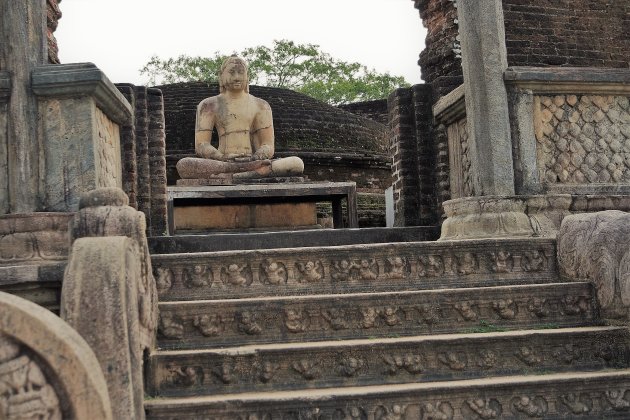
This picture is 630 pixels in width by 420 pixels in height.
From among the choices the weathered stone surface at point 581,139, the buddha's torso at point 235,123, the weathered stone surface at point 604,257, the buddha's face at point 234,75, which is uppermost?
the buddha's face at point 234,75

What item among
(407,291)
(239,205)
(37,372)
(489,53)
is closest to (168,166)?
(239,205)

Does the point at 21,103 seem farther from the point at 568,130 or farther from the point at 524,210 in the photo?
the point at 568,130

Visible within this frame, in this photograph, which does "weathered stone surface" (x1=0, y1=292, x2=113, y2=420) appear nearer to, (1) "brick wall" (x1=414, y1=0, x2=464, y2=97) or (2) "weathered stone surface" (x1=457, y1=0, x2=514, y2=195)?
(2) "weathered stone surface" (x1=457, y1=0, x2=514, y2=195)

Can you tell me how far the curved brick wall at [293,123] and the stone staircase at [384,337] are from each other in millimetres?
11860

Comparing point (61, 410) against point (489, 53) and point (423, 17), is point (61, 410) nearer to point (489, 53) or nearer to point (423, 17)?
point (489, 53)

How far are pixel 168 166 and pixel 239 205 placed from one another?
24.5 feet

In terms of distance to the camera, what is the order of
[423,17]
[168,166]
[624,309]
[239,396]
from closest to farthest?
[239,396], [624,309], [423,17], [168,166]

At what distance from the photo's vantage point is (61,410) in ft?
8.33

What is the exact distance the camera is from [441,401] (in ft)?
11.2

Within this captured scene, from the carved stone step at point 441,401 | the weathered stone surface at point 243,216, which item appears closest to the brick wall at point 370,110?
the weathered stone surface at point 243,216

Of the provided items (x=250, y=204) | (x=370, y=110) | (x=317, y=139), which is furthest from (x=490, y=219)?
(x=370, y=110)

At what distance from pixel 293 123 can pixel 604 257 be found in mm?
13377

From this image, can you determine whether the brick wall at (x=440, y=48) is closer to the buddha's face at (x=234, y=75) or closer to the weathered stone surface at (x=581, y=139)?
the buddha's face at (x=234, y=75)

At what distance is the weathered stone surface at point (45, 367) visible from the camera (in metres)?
2.49
